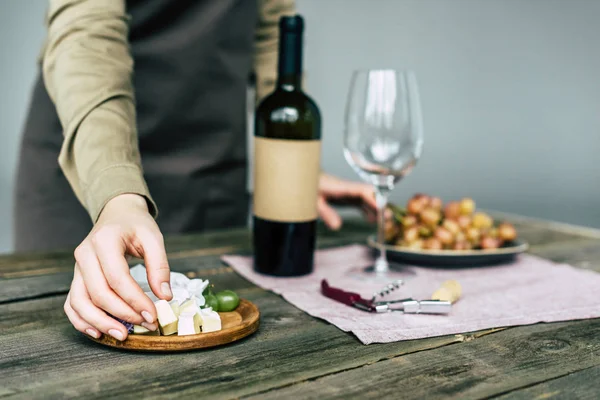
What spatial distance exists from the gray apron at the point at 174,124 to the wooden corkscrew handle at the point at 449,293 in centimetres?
80

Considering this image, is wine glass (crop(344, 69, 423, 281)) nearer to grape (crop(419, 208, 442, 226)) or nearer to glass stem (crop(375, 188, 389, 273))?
glass stem (crop(375, 188, 389, 273))

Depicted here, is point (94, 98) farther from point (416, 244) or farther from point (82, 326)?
point (416, 244)

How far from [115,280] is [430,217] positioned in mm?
662

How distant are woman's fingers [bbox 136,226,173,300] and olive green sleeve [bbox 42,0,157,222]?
0.38ft

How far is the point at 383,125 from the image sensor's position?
102 cm


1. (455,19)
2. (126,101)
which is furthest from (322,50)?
(126,101)

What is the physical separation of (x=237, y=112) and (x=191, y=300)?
3.08ft

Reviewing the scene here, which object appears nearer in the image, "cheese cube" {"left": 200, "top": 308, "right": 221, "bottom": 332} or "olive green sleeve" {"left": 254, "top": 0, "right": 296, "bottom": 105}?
"cheese cube" {"left": 200, "top": 308, "right": 221, "bottom": 332}

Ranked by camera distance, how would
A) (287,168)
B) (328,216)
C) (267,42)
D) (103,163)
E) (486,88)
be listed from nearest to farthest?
(103,163) < (287,168) < (328,216) < (267,42) < (486,88)

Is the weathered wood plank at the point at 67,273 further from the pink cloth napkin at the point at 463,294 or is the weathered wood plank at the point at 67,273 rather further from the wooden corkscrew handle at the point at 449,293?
the wooden corkscrew handle at the point at 449,293

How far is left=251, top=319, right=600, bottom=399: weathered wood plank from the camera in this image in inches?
24.0

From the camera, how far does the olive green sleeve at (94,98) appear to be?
0.84m

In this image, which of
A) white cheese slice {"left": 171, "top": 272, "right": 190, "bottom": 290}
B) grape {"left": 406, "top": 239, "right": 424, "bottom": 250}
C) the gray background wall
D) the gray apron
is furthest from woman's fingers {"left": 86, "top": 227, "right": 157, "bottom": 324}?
the gray background wall

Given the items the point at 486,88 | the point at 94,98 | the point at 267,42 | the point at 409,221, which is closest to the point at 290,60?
the point at 94,98
